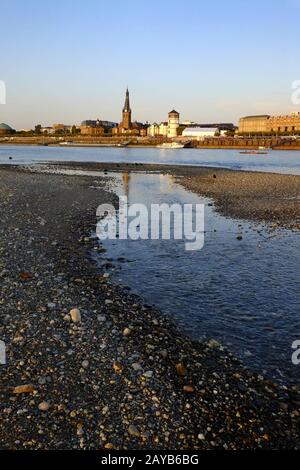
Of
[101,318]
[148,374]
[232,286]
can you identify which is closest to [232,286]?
[232,286]

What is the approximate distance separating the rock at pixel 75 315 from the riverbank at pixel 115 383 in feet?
0.12

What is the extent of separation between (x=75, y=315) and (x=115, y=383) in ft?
8.96

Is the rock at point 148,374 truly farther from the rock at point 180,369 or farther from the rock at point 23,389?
the rock at point 23,389

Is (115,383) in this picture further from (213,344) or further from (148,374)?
(213,344)

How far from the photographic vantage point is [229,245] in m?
17.0

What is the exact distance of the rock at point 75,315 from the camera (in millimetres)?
8876

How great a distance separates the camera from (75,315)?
9.01m

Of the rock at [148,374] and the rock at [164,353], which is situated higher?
the rock at [164,353]

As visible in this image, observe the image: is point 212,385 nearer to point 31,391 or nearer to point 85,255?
point 31,391

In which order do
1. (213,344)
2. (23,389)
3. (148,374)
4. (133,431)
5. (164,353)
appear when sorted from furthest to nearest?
(213,344)
(164,353)
(148,374)
(23,389)
(133,431)

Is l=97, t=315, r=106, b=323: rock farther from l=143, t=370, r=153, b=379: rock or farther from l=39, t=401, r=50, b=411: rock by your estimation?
l=39, t=401, r=50, b=411: rock

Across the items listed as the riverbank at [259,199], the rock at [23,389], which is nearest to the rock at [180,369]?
the rock at [23,389]

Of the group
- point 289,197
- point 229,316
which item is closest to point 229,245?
point 229,316

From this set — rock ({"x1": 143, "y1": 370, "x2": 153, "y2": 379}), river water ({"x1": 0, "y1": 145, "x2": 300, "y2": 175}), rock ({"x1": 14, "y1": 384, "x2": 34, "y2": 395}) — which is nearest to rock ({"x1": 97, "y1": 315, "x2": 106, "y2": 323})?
rock ({"x1": 143, "y1": 370, "x2": 153, "y2": 379})
